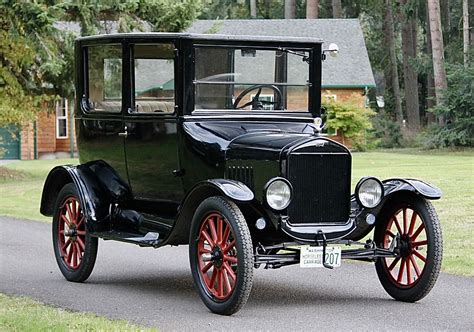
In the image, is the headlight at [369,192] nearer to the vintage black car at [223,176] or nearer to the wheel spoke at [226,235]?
the vintage black car at [223,176]

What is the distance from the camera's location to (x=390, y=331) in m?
8.29

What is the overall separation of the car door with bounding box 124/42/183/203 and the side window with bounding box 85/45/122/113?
0.76 ft

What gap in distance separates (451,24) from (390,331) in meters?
54.4

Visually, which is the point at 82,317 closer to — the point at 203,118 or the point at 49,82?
the point at 203,118

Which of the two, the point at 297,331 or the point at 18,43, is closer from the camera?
the point at 297,331

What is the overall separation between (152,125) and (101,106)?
3.73 feet

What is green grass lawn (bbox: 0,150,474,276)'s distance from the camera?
14.1 m

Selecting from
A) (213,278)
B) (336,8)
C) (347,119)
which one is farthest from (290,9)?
(213,278)

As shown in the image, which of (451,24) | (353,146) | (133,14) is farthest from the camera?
(451,24)

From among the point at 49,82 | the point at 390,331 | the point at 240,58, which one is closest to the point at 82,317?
the point at 390,331

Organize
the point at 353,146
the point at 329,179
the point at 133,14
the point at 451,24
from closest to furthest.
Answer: the point at 329,179, the point at 133,14, the point at 353,146, the point at 451,24

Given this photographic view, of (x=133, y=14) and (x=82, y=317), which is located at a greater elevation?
(x=133, y=14)

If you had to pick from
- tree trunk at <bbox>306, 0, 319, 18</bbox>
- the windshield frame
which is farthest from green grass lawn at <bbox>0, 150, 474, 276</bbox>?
tree trunk at <bbox>306, 0, 319, 18</bbox>

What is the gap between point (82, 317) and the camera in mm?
8758
